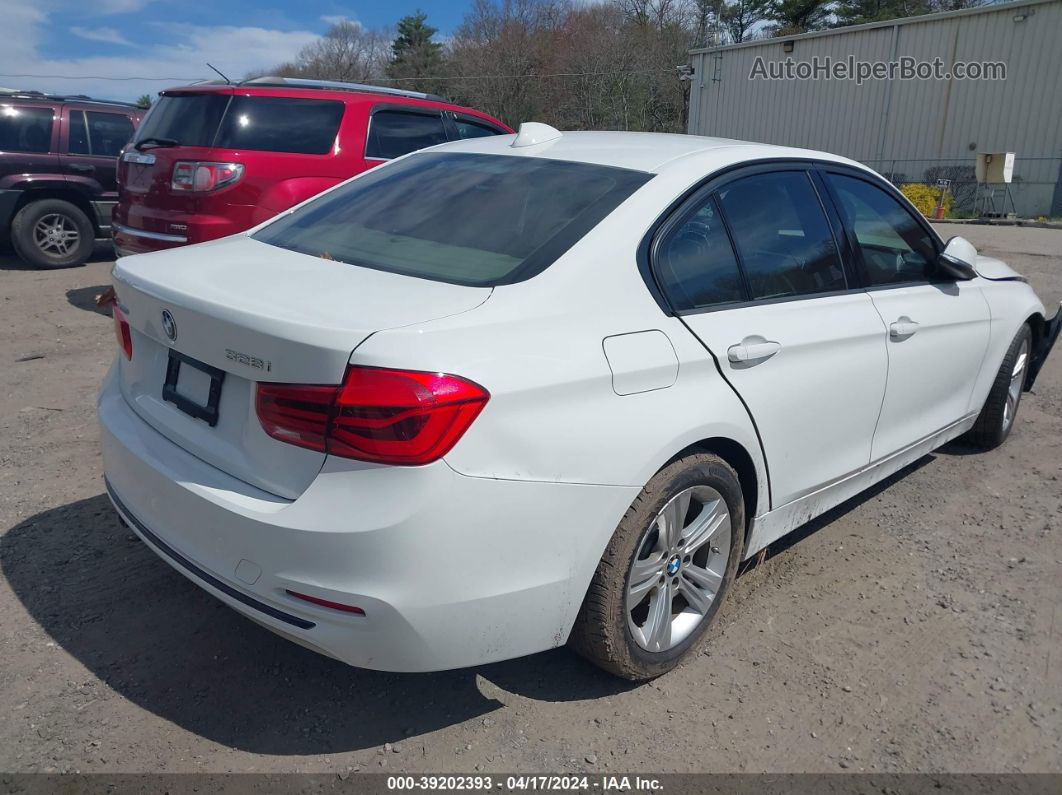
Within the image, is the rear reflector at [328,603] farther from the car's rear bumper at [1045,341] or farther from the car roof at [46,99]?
the car roof at [46,99]

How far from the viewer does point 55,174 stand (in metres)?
9.46

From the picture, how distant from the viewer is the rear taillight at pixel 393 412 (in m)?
2.01

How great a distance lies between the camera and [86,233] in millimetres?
9852

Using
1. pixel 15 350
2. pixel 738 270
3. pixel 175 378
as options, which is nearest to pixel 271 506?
pixel 175 378

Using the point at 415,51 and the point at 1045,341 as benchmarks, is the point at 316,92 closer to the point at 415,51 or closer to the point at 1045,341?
the point at 1045,341

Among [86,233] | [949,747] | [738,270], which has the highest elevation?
[738,270]

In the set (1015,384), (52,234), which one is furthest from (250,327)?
(52,234)

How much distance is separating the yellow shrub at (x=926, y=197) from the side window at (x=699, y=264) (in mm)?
21805

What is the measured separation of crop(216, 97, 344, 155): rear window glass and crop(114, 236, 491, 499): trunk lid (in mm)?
4171

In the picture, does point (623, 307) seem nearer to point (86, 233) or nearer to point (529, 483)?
point (529, 483)

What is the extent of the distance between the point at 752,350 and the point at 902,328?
1.12 m

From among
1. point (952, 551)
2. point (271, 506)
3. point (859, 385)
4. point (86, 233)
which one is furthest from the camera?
point (86, 233)

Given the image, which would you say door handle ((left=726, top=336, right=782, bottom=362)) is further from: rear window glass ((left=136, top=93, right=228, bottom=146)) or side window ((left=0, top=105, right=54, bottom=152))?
side window ((left=0, top=105, right=54, bottom=152))

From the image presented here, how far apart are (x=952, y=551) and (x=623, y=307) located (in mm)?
2233
